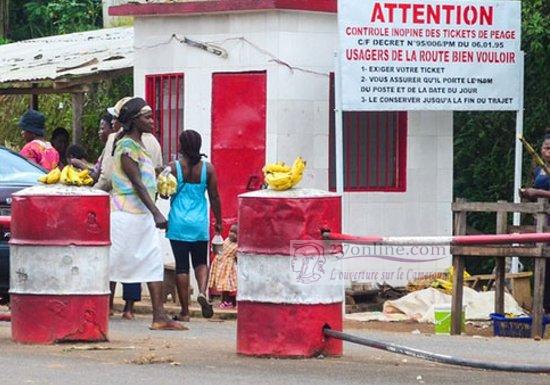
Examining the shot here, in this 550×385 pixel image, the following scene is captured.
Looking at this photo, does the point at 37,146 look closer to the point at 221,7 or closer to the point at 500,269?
the point at 221,7

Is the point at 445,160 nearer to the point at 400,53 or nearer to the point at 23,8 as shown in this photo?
the point at 400,53

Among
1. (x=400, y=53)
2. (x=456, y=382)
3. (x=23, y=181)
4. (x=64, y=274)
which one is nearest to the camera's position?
(x=456, y=382)

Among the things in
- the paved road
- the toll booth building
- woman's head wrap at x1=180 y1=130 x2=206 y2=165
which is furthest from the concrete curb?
the paved road

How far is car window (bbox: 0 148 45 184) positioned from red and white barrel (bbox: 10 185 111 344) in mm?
3274

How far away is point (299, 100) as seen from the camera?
652 inches

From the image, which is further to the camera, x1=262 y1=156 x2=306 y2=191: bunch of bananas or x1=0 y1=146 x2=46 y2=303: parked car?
x1=0 y1=146 x2=46 y2=303: parked car

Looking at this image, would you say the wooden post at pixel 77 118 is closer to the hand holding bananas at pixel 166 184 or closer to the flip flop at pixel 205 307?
the flip flop at pixel 205 307

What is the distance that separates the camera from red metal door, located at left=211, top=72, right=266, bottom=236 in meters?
16.6

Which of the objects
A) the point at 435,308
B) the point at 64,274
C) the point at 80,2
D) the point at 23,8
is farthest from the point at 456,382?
the point at 23,8

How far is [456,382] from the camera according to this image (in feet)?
30.9

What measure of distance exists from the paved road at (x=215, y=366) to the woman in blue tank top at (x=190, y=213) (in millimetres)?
2172

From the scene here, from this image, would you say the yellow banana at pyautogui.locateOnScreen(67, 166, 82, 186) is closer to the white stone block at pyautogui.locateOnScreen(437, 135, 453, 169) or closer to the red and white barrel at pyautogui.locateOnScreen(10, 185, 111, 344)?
the red and white barrel at pyautogui.locateOnScreen(10, 185, 111, 344)

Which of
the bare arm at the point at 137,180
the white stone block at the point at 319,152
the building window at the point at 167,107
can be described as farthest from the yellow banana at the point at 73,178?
the building window at the point at 167,107

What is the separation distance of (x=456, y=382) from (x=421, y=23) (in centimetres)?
738
